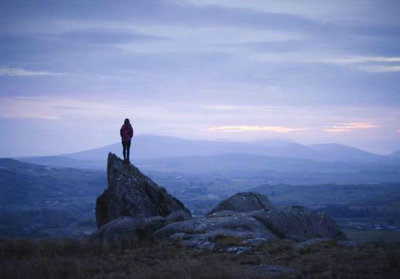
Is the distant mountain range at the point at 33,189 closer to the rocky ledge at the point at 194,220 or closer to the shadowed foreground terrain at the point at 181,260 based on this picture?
the rocky ledge at the point at 194,220

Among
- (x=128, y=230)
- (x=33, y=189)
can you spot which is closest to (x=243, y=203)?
(x=128, y=230)

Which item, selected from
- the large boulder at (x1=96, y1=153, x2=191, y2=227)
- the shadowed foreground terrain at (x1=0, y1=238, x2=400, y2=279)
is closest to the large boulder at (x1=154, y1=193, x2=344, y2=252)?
the shadowed foreground terrain at (x1=0, y1=238, x2=400, y2=279)

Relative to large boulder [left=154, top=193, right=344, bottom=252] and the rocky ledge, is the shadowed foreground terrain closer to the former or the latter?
large boulder [left=154, top=193, right=344, bottom=252]

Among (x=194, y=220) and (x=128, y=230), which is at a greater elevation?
(x=194, y=220)

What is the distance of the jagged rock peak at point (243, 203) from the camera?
26469 millimetres

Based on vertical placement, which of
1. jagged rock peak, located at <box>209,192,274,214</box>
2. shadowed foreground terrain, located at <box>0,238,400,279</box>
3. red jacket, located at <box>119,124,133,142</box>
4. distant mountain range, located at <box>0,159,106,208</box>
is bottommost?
distant mountain range, located at <box>0,159,106,208</box>

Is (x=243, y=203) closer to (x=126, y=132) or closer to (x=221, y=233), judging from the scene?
(x=221, y=233)

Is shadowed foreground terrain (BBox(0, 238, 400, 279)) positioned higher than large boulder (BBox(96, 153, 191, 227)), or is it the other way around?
large boulder (BBox(96, 153, 191, 227))

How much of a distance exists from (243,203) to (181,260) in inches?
481

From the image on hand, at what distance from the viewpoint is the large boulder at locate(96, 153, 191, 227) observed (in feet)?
82.9

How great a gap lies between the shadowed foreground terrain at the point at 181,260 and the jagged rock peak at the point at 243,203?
8.16 m

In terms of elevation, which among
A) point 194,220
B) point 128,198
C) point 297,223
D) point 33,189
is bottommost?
point 33,189

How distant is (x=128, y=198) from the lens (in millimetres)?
25453

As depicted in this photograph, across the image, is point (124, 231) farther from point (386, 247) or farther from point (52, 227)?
point (52, 227)
